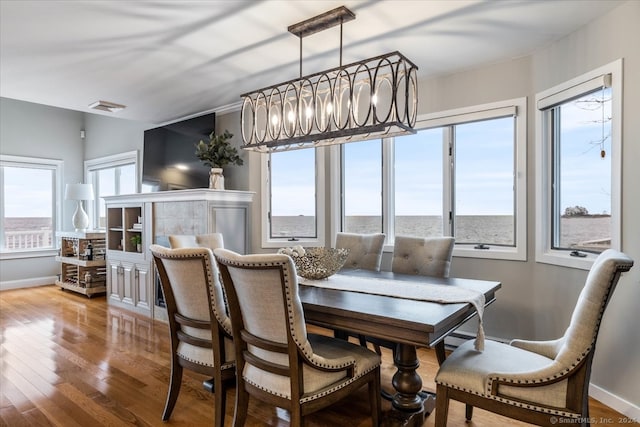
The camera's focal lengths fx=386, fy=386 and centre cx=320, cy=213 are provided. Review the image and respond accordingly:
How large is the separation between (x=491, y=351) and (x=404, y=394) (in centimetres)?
50

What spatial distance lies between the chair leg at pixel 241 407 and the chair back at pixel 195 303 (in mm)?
206

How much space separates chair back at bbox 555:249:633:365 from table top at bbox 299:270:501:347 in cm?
47

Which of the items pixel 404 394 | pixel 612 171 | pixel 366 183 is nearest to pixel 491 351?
pixel 404 394

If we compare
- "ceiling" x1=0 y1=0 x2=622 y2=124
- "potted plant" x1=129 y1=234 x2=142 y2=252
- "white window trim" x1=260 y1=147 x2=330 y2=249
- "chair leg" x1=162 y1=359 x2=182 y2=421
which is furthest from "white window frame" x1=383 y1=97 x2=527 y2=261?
"potted plant" x1=129 y1=234 x2=142 y2=252

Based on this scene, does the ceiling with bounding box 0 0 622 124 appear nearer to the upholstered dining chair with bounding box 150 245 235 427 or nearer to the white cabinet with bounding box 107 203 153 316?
the upholstered dining chair with bounding box 150 245 235 427

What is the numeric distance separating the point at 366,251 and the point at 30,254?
6030 millimetres

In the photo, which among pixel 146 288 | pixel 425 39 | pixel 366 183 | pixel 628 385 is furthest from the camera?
pixel 146 288

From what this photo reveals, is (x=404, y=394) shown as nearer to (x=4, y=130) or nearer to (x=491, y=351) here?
(x=491, y=351)

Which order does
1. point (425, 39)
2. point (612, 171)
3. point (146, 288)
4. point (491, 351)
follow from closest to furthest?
point (491, 351) < point (612, 171) < point (425, 39) < point (146, 288)

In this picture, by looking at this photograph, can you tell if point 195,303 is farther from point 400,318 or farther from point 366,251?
point 366,251

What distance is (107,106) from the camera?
181 inches

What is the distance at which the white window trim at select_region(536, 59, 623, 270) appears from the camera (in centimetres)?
245

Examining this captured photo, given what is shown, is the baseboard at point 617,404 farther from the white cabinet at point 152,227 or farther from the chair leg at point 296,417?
the white cabinet at point 152,227

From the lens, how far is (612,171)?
2512 mm
